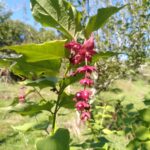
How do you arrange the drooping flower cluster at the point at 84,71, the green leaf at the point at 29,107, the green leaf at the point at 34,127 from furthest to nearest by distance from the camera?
the green leaf at the point at 34,127, the green leaf at the point at 29,107, the drooping flower cluster at the point at 84,71

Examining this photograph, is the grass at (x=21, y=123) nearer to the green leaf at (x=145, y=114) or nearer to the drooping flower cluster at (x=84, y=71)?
the green leaf at (x=145, y=114)

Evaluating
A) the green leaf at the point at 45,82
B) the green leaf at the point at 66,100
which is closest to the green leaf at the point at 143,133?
the green leaf at the point at 66,100

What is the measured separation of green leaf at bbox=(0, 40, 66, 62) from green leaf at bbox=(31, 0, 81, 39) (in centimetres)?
9

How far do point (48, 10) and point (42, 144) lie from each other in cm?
46

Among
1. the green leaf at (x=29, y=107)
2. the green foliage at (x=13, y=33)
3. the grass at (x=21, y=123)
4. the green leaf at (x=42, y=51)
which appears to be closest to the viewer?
the green leaf at (x=42, y=51)

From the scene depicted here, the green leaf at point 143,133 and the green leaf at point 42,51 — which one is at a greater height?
the green leaf at point 42,51

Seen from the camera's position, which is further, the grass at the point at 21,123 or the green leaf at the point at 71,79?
the grass at the point at 21,123

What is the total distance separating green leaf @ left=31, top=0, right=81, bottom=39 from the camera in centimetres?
124

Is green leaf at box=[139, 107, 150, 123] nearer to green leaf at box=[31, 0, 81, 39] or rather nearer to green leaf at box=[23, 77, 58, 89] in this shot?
green leaf at box=[23, 77, 58, 89]

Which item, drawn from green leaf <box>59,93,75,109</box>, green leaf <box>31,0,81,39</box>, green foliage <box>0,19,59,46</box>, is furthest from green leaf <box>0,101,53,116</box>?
green foliage <box>0,19,59,46</box>

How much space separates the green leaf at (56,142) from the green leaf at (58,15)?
0.34 m

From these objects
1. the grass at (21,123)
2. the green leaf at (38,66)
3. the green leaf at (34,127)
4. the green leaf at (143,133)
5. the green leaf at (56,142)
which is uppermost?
the green leaf at (38,66)

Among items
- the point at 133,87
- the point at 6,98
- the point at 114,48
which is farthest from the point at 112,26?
the point at 133,87

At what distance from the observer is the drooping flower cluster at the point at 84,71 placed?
102 cm
